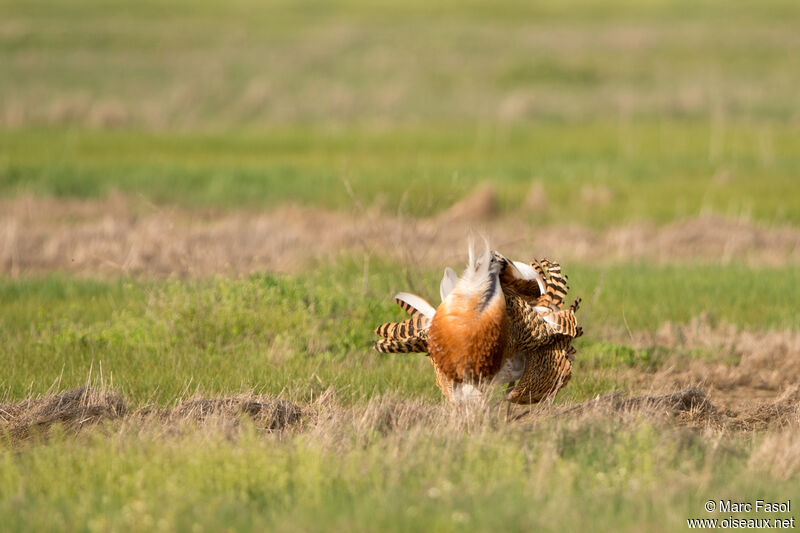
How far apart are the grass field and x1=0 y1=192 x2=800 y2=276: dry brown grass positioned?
71 mm

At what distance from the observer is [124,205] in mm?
17203

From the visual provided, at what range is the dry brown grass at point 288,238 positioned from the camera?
41.1ft

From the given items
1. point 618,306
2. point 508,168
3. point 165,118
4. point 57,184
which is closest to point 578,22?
point 165,118

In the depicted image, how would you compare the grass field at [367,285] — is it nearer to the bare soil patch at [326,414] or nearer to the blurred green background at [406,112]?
the bare soil patch at [326,414]

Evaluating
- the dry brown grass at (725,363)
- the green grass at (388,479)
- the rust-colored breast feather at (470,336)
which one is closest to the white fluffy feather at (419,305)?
the rust-colored breast feather at (470,336)

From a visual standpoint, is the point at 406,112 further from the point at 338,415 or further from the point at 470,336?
the point at 470,336

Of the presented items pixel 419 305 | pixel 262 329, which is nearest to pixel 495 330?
pixel 419 305

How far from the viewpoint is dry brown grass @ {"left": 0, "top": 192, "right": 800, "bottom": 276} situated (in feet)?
41.1

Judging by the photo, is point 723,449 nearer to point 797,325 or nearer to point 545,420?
point 545,420

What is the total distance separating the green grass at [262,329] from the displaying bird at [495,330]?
1.00 meters

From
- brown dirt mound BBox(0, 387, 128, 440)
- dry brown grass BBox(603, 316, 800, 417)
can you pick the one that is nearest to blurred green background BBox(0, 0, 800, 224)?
dry brown grass BBox(603, 316, 800, 417)

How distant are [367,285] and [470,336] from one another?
4.31 meters

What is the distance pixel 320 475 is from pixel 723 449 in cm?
218

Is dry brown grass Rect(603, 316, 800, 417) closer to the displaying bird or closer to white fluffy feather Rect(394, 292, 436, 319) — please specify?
the displaying bird
